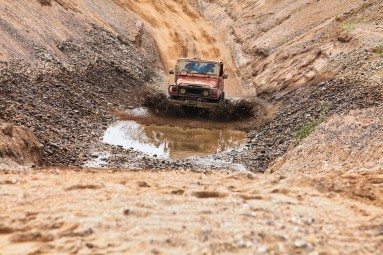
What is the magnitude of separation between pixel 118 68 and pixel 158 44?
8643mm

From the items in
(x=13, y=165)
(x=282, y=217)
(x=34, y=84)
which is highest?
(x=34, y=84)

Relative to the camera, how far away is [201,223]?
16.5ft

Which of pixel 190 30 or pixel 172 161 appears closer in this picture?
pixel 172 161

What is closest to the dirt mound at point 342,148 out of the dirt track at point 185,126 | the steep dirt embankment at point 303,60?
the dirt track at point 185,126

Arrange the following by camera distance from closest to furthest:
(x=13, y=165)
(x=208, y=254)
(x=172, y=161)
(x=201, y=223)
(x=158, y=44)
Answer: (x=208, y=254) < (x=201, y=223) < (x=13, y=165) < (x=172, y=161) < (x=158, y=44)

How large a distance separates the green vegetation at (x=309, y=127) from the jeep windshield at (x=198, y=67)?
16.2 ft

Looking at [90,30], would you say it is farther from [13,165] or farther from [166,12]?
[13,165]

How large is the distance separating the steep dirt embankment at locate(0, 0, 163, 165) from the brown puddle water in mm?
624

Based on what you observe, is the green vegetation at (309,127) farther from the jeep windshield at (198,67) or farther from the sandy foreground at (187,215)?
the sandy foreground at (187,215)

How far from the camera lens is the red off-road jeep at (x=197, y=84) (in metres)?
16.9

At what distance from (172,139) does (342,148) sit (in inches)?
224

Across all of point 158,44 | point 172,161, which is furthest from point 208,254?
point 158,44

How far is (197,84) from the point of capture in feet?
55.9

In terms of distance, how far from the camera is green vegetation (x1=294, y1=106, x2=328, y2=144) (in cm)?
1234
